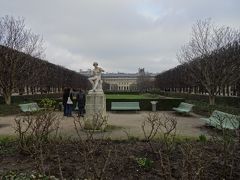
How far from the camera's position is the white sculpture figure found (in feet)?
42.3

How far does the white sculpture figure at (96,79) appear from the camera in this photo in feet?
42.3

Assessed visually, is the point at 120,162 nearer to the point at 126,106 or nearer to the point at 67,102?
the point at 67,102

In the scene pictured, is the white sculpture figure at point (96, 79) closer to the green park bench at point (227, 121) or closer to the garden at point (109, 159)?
the garden at point (109, 159)

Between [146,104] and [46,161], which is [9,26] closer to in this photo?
[146,104]

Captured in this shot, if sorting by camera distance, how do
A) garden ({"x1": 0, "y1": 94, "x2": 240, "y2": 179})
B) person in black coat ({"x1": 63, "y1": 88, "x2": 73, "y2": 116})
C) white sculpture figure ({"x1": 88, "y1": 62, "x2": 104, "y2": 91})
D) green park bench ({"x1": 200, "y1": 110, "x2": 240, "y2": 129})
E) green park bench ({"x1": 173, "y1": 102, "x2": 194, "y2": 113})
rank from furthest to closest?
A: green park bench ({"x1": 173, "y1": 102, "x2": 194, "y2": 113}), person in black coat ({"x1": 63, "y1": 88, "x2": 73, "y2": 116}), white sculpture figure ({"x1": 88, "y1": 62, "x2": 104, "y2": 91}), green park bench ({"x1": 200, "y1": 110, "x2": 240, "y2": 129}), garden ({"x1": 0, "y1": 94, "x2": 240, "y2": 179})

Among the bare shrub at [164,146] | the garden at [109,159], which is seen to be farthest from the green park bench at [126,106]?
the garden at [109,159]

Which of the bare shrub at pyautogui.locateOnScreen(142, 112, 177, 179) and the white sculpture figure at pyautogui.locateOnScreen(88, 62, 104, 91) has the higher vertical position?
the white sculpture figure at pyautogui.locateOnScreen(88, 62, 104, 91)

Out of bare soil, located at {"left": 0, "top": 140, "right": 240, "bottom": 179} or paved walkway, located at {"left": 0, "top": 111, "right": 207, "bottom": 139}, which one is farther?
paved walkway, located at {"left": 0, "top": 111, "right": 207, "bottom": 139}

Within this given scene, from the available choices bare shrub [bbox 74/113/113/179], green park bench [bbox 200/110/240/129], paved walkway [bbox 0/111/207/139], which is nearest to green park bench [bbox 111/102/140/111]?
paved walkway [bbox 0/111/207/139]

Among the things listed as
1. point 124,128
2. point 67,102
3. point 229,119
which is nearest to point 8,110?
point 67,102

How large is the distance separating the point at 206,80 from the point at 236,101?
2684 mm

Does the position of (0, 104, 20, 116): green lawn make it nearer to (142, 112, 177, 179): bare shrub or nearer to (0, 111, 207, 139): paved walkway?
(0, 111, 207, 139): paved walkway

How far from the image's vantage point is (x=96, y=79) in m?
13.0

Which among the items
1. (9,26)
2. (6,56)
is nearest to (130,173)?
(6,56)
